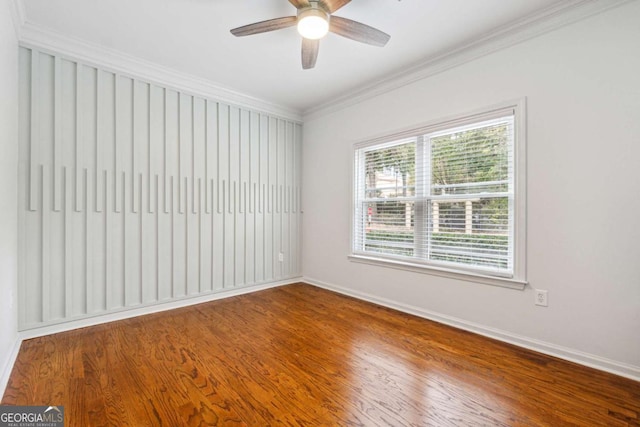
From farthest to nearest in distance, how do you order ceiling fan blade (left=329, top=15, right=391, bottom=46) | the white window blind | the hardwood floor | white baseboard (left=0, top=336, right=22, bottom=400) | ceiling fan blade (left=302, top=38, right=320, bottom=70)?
the white window blind
ceiling fan blade (left=302, top=38, right=320, bottom=70)
ceiling fan blade (left=329, top=15, right=391, bottom=46)
white baseboard (left=0, top=336, right=22, bottom=400)
the hardwood floor

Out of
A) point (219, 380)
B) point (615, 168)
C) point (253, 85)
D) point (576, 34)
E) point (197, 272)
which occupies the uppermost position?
point (253, 85)

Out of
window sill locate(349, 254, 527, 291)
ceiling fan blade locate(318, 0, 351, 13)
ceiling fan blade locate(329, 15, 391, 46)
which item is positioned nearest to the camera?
ceiling fan blade locate(318, 0, 351, 13)

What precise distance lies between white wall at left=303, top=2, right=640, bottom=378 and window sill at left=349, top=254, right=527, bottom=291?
0.06m

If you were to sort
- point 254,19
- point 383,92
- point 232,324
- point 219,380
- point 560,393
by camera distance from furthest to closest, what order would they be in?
1. point 383,92
2. point 232,324
3. point 254,19
4. point 219,380
5. point 560,393

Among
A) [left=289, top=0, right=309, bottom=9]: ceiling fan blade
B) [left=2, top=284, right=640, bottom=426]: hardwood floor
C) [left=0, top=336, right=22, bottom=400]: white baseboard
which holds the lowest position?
[left=2, top=284, right=640, bottom=426]: hardwood floor

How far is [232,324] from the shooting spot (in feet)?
10.00

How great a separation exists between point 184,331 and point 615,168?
3777mm

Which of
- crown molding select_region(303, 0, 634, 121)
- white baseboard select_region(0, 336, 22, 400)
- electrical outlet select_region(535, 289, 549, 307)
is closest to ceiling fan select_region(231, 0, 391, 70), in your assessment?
crown molding select_region(303, 0, 634, 121)

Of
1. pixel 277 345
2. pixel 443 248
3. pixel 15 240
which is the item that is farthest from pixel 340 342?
pixel 15 240

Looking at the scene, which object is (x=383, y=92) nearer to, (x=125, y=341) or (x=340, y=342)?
(x=340, y=342)

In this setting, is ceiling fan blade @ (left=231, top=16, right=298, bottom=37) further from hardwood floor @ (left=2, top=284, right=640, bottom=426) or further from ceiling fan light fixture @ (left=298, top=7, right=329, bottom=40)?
hardwood floor @ (left=2, top=284, right=640, bottom=426)

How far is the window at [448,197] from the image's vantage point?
2.69 meters

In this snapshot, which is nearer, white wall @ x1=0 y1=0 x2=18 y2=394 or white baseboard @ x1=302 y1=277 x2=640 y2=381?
white wall @ x1=0 y1=0 x2=18 y2=394

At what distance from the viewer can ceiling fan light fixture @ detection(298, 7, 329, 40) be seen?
216 centimetres
